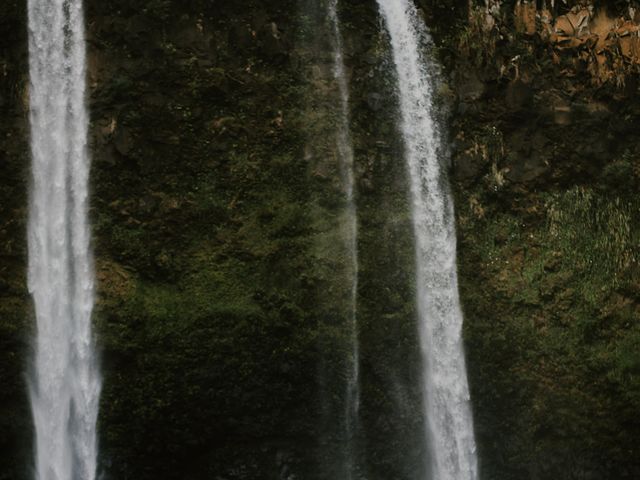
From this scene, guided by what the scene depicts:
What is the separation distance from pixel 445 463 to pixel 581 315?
2.51 metres

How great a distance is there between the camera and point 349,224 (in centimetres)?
919

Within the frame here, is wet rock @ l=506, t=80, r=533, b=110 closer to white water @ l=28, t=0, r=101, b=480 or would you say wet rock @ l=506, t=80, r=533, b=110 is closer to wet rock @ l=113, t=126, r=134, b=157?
wet rock @ l=113, t=126, r=134, b=157

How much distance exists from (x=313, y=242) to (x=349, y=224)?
18.2 inches

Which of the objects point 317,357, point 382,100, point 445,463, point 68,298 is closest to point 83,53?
point 68,298

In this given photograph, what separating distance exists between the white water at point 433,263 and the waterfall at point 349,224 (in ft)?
2.19

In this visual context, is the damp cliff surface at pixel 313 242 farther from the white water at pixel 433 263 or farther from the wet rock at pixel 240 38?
the white water at pixel 433 263

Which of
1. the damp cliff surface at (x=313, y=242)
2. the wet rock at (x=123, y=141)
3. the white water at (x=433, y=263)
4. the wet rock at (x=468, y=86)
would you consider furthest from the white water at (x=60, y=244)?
the wet rock at (x=468, y=86)

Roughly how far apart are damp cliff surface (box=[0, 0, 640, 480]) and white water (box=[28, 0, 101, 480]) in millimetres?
167

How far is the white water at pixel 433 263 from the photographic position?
8984 millimetres

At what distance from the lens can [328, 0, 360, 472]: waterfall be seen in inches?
357

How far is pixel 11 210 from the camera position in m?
8.54

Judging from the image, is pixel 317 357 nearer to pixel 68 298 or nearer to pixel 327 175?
pixel 327 175

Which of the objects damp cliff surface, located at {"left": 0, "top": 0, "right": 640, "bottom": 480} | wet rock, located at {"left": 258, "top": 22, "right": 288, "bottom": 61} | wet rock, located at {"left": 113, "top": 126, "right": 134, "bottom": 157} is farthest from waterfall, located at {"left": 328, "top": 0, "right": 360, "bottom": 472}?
wet rock, located at {"left": 113, "top": 126, "right": 134, "bottom": 157}

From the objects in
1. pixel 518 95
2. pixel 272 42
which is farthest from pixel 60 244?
pixel 518 95
